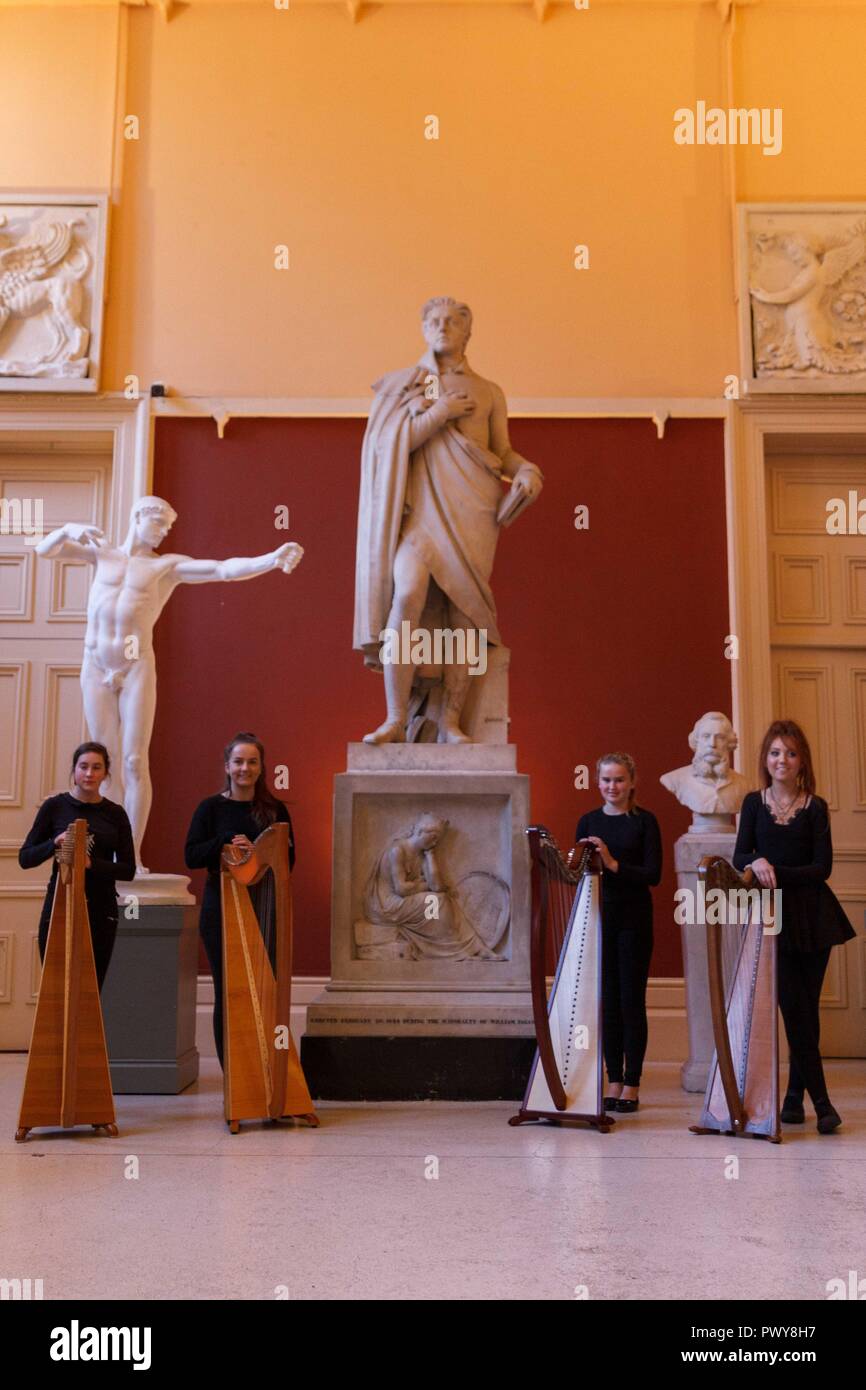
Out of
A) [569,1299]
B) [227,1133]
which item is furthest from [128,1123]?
[569,1299]

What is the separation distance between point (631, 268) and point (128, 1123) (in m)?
5.64

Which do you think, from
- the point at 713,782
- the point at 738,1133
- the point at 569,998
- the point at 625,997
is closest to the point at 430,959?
the point at 625,997

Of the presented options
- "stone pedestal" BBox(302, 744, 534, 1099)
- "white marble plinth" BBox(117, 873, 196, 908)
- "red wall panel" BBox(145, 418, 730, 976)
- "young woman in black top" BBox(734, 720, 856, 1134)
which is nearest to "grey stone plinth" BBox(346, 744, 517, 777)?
"stone pedestal" BBox(302, 744, 534, 1099)

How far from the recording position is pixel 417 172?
795 centimetres

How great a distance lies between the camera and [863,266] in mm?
7793

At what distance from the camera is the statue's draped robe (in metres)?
5.58

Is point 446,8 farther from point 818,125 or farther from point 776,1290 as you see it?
point 776,1290

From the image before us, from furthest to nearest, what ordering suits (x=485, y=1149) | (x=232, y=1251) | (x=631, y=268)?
(x=631, y=268), (x=485, y=1149), (x=232, y=1251)

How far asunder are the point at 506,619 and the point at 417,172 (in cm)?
279

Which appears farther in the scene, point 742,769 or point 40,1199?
point 742,769

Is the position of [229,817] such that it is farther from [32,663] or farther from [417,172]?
[417,172]

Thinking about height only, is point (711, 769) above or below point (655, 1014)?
above

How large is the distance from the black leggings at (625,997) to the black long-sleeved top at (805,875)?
546 mm

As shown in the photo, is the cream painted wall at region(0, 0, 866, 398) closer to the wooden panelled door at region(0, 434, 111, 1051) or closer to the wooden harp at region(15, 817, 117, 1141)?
the wooden panelled door at region(0, 434, 111, 1051)
